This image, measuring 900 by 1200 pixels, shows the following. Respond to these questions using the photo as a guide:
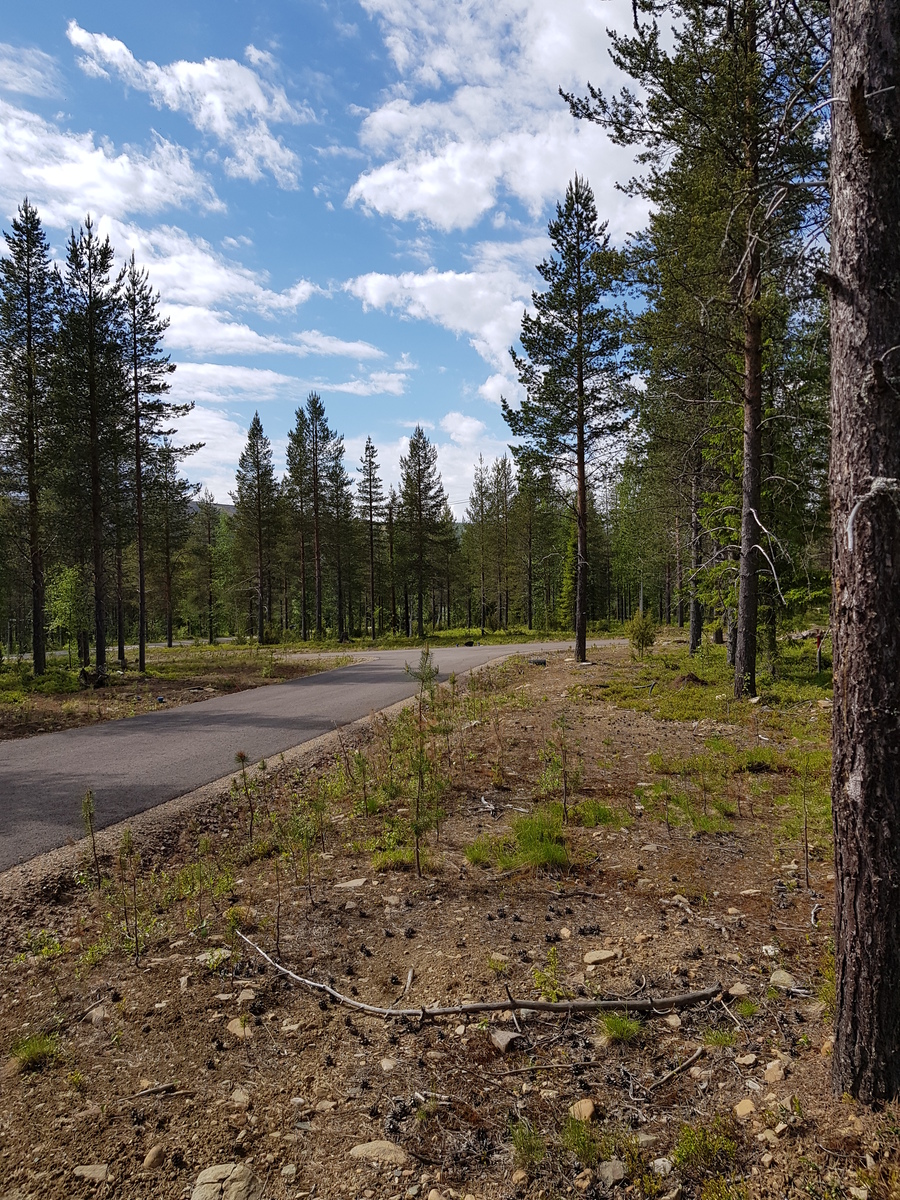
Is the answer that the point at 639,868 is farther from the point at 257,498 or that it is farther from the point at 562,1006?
the point at 257,498

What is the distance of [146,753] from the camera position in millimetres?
9812

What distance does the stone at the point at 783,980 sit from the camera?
11.4ft

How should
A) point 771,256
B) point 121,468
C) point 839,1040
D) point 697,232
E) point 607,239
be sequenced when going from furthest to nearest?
1. point 121,468
2. point 607,239
3. point 697,232
4. point 771,256
5. point 839,1040

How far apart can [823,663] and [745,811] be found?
11.0 meters

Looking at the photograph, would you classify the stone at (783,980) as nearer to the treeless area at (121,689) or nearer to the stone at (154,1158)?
the stone at (154,1158)

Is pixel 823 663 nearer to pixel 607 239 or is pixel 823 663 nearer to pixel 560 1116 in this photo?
pixel 607 239

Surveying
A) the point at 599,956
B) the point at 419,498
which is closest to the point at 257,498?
the point at 419,498

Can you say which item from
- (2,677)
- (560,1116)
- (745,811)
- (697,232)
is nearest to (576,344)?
(697,232)

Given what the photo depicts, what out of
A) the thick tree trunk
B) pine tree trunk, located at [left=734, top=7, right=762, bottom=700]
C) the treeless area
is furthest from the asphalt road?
pine tree trunk, located at [left=734, top=7, right=762, bottom=700]

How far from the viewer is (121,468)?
78.4 ft

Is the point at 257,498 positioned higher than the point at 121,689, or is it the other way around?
the point at 257,498

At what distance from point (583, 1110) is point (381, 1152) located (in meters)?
0.89

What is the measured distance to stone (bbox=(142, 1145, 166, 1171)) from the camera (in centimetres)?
258

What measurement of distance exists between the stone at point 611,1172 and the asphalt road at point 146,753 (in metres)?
5.67
